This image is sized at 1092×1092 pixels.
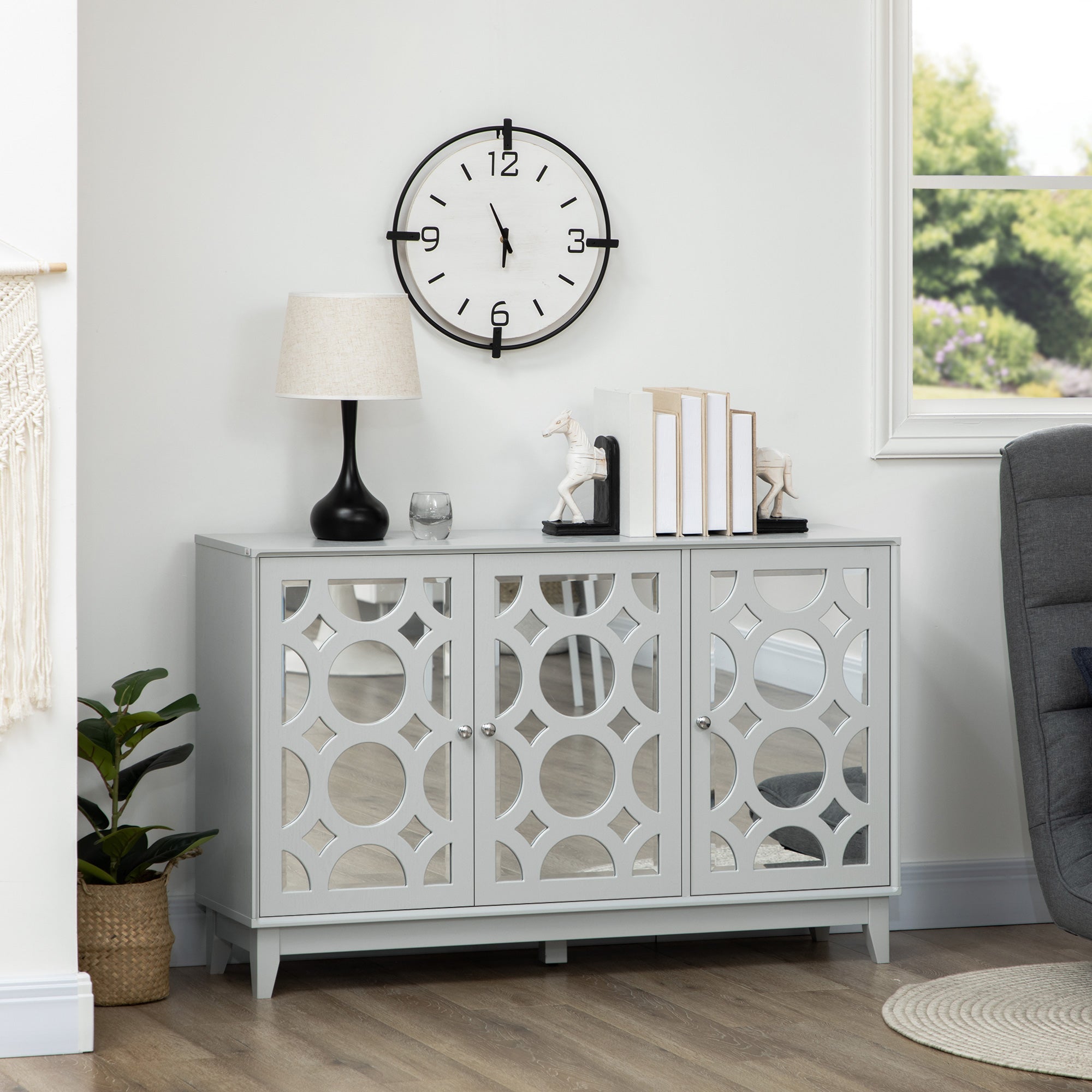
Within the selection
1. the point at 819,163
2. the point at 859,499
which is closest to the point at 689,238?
the point at 819,163

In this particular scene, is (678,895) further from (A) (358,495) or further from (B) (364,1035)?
(A) (358,495)

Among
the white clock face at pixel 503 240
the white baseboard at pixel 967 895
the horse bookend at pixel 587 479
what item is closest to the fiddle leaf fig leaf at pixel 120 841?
the horse bookend at pixel 587 479

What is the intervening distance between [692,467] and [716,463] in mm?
52

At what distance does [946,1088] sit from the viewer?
2.32 meters

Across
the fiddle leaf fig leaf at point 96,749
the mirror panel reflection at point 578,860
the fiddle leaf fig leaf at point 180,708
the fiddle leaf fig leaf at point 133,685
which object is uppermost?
the fiddle leaf fig leaf at point 133,685

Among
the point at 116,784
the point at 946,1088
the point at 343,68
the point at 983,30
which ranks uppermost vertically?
the point at 983,30

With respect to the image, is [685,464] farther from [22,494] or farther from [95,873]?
[95,873]

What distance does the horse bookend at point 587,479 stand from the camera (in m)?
2.87

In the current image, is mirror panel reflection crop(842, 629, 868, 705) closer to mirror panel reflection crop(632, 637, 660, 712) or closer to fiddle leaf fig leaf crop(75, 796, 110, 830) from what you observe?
mirror panel reflection crop(632, 637, 660, 712)

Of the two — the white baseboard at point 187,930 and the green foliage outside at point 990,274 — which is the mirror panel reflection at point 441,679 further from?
the green foliage outside at point 990,274

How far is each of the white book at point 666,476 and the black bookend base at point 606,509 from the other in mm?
81

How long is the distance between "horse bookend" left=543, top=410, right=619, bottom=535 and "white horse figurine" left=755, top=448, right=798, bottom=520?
1.01 ft

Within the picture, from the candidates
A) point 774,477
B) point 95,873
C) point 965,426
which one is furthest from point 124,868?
point 965,426

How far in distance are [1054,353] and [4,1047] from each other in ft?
17.4
